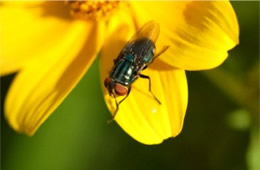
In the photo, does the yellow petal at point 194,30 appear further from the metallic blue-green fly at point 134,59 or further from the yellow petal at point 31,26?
the yellow petal at point 31,26

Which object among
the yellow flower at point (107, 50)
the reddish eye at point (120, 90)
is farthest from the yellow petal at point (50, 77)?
the reddish eye at point (120, 90)

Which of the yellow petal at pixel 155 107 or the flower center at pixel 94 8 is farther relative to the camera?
the flower center at pixel 94 8

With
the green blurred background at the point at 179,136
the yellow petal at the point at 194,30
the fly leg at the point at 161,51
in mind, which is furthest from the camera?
the green blurred background at the point at 179,136

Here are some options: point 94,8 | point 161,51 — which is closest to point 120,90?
point 161,51

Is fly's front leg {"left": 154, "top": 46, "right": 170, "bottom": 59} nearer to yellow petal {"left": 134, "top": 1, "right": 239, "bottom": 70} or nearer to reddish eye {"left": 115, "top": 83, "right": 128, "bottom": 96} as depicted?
yellow petal {"left": 134, "top": 1, "right": 239, "bottom": 70}

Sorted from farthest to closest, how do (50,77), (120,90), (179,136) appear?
(179,136) → (50,77) → (120,90)

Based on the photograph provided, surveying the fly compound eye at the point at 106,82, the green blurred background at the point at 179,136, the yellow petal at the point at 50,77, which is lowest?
the green blurred background at the point at 179,136

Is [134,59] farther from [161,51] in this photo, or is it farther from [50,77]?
[50,77]
